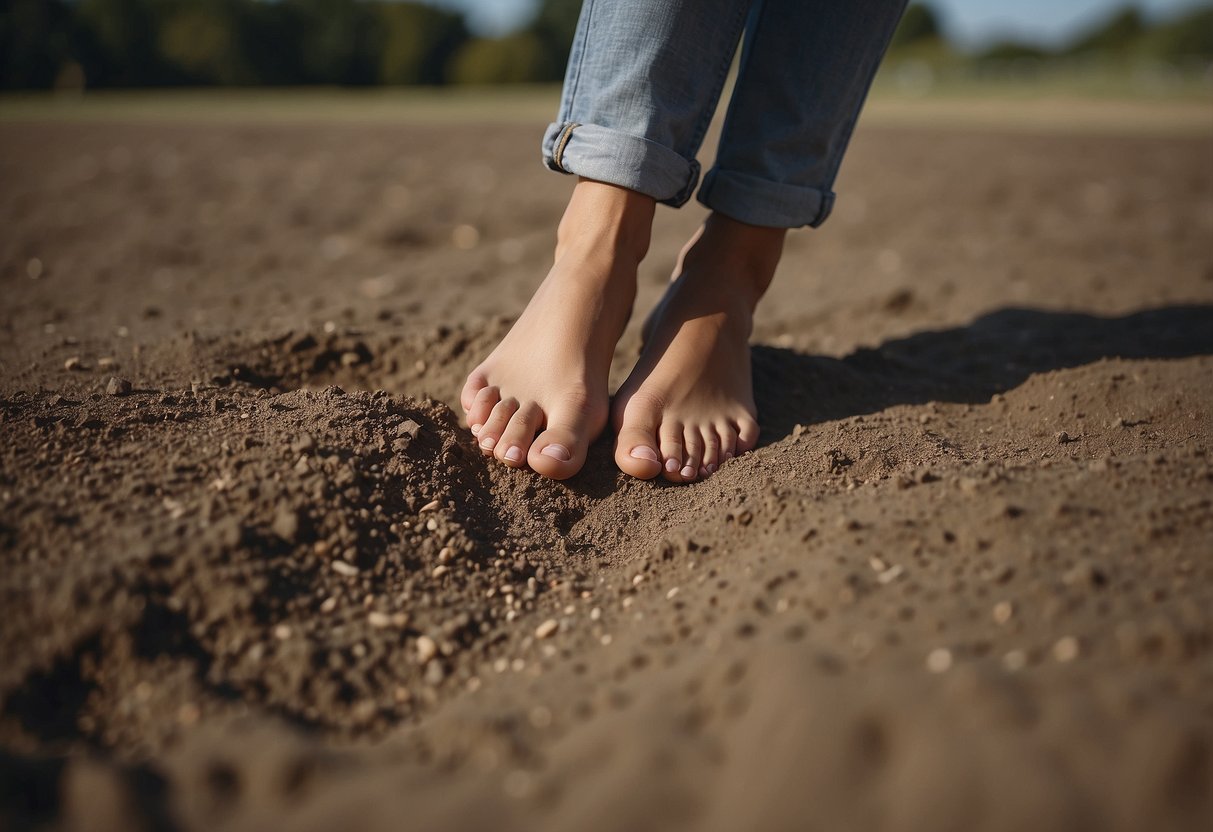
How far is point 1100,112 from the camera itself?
12.6 meters

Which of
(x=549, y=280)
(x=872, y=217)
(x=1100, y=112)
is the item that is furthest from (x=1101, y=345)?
(x=1100, y=112)

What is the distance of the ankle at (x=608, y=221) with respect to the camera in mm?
1598

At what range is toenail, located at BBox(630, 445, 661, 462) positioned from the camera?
5.03 feet

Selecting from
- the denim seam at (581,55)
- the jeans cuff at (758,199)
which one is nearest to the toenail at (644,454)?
the jeans cuff at (758,199)

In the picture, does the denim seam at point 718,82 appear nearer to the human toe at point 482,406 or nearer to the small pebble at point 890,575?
the human toe at point 482,406

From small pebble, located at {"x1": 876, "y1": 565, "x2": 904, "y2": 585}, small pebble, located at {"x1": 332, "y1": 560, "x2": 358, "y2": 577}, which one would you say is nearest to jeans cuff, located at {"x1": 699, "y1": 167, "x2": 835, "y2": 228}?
small pebble, located at {"x1": 876, "y1": 565, "x2": 904, "y2": 585}

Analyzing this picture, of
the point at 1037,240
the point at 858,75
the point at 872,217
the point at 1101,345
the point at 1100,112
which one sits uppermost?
the point at 858,75

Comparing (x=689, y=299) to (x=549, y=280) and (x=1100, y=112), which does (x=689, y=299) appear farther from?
(x=1100, y=112)

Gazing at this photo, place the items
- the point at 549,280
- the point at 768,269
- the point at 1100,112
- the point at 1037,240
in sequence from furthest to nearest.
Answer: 1. the point at 1100,112
2. the point at 1037,240
3. the point at 768,269
4. the point at 549,280

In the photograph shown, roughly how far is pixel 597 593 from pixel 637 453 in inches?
13.9

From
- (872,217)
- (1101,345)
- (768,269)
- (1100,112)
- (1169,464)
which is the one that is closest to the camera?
(1169,464)

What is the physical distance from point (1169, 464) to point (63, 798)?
145 cm

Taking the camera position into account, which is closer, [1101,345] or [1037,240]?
[1101,345]

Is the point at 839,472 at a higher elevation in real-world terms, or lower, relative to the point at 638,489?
higher
